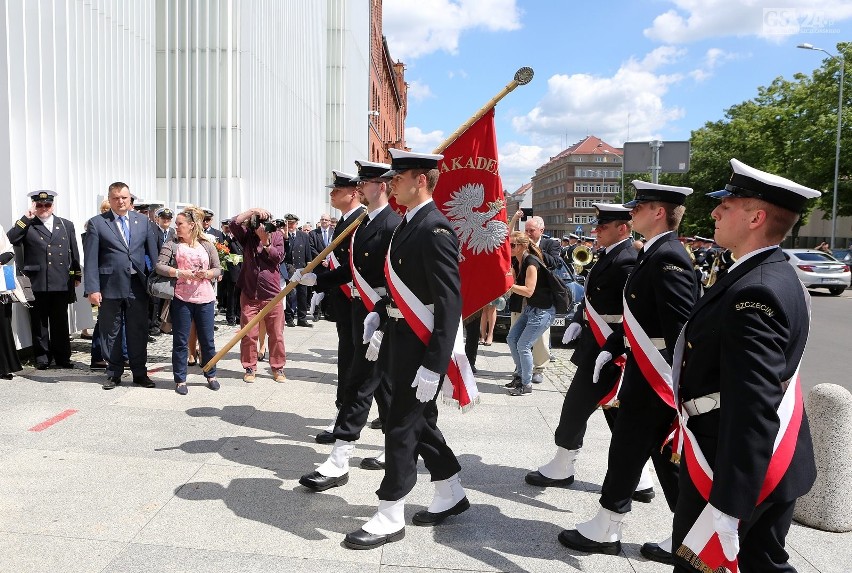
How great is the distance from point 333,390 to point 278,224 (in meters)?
2.07

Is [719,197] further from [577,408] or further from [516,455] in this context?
[516,455]

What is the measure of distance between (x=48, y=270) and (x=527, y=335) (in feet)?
18.1

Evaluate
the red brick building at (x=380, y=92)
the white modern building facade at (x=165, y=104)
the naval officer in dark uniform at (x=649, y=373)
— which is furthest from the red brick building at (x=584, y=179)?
the naval officer in dark uniform at (x=649, y=373)

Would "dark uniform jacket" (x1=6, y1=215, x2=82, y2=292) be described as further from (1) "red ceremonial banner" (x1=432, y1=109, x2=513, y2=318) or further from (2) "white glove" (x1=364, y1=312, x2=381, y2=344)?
(2) "white glove" (x1=364, y1=312, x2=381, y2=344)

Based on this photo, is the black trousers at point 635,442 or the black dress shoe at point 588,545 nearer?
the black trousers at point 635,442

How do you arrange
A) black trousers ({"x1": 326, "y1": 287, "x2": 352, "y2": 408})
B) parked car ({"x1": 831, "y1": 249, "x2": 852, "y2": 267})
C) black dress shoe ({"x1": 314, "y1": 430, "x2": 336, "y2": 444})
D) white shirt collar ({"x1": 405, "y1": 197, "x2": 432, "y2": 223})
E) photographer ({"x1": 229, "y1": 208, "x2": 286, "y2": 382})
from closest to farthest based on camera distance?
white shirt collar ({"x1": 405, "y1": 197, "x2": 432, "y2": 223}) → black trousers ({"x1": 326, "y1": 287, "x2": 352, "y2": 408}) → black dress shoe ({"x1": 314, "y1": 430, "x2": 336, "y2": 444}) → photographer ({"x1": 229, "y1": 208, "x2": 286, "y2": 382}) → parked car ({"x1": 831, "y1": 249, "x2": 852, "y2": 267})

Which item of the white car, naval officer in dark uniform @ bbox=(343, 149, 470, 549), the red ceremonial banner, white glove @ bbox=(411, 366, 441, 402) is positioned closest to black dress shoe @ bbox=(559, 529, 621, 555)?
naval officer in dark uniform @ bbox=(343, 149, 470, 549)

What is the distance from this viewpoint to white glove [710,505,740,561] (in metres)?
2.24

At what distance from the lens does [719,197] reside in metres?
2.77

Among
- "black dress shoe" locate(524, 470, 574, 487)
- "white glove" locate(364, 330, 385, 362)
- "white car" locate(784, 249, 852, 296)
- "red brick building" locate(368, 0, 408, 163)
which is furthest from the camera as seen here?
"red brick building" locate(368, 0, 408, 163)

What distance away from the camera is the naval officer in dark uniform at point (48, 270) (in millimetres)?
7922

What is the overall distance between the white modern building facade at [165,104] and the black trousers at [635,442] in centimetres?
744

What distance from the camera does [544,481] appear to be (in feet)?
15.8

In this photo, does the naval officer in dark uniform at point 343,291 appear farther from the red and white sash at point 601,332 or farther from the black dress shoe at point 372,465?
the red and white sash at point 601,332
